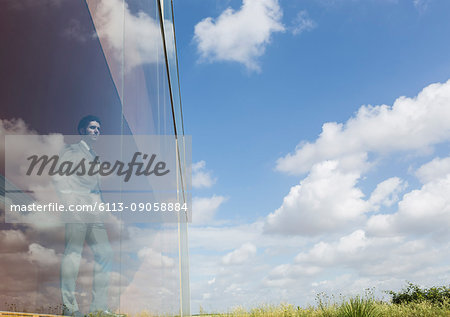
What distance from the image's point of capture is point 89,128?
1.92m

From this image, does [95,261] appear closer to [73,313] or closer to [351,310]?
[73,313]

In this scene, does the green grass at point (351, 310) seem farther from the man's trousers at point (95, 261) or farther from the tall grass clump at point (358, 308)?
the man's trousers at point (95, 261)

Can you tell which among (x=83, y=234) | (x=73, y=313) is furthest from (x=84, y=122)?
(x=73, y=313)

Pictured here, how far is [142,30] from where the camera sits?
3.66 meters

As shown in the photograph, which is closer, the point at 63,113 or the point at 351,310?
the point at 63,113

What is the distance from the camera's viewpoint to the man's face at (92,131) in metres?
1.89

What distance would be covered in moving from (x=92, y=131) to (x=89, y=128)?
0.03 m

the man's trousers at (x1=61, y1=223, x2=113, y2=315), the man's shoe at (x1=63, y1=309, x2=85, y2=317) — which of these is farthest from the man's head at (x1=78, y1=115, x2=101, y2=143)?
the man's shoe at (x1=63, y1=309, x2=85, y2=317)

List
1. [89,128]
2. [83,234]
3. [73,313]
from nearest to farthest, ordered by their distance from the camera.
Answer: [73,313] → [83,234] → [89,128]

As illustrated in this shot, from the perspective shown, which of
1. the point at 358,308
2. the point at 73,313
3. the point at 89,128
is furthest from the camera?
the point at 358,308

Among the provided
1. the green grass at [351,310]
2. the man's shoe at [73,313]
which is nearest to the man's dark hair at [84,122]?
the man's shoe at [73,313]

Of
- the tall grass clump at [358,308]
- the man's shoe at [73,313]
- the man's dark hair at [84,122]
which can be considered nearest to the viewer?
the man's shoe at [73,313]

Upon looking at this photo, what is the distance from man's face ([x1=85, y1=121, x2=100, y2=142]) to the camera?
1.89 meters

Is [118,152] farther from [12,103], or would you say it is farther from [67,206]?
[12,103]
